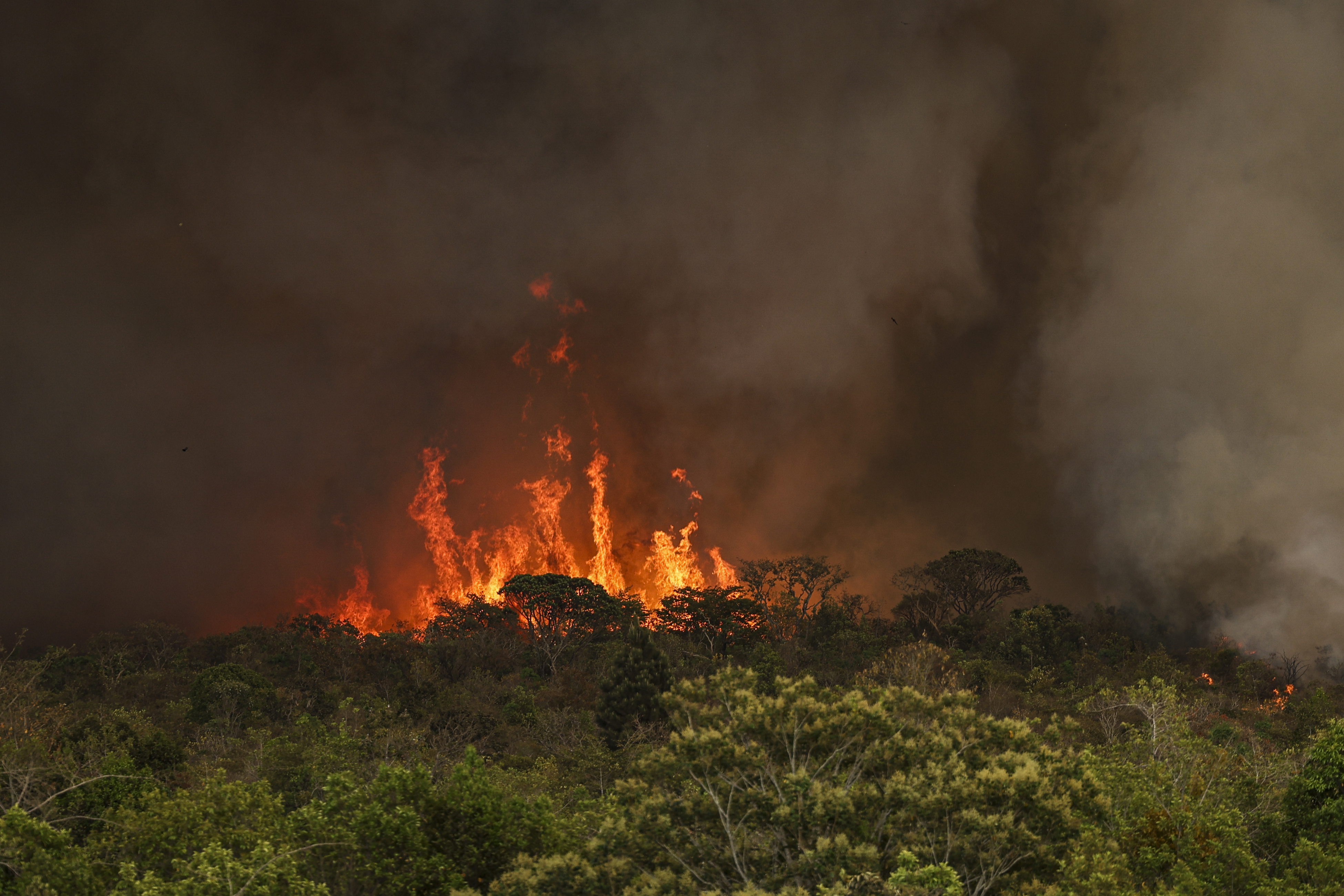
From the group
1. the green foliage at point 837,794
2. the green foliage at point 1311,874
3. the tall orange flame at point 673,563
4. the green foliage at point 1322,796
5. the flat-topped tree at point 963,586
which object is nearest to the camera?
the green foliage at point 837,794

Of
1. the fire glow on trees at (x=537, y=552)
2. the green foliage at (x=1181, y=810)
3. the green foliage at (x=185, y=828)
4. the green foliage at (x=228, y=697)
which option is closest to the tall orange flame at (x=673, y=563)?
the fire glow on trees at (x=537, y=552)

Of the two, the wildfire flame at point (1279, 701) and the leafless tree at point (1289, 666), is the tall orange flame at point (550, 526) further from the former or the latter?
the wildfire flame at point (1279, 701)

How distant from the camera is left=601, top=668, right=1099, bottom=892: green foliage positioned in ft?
57.2

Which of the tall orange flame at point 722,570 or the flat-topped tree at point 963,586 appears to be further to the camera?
the tall orange flame at point 722,570

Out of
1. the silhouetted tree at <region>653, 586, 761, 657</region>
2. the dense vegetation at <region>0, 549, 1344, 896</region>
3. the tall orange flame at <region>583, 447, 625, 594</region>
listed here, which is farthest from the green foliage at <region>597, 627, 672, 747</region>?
the tall orange flame at <region>583, 447, 625, 594</region>

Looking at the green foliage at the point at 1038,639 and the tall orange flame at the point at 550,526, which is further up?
the tall orange flame at the point at 550,526

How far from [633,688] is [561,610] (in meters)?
36.1

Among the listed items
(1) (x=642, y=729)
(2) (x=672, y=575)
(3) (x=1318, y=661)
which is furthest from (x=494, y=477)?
(3) (x=1318, y=661)

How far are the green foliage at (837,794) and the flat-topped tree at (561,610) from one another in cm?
6671

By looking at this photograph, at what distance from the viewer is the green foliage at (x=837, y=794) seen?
17438mm

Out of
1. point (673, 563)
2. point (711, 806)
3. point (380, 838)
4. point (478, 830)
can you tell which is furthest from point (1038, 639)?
point (380, 838)

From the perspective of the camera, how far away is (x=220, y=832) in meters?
20.5

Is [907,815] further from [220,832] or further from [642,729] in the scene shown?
[642,729]

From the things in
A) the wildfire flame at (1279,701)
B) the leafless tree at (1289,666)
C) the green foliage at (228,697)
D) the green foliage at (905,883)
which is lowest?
the green foliage at (905,883)
